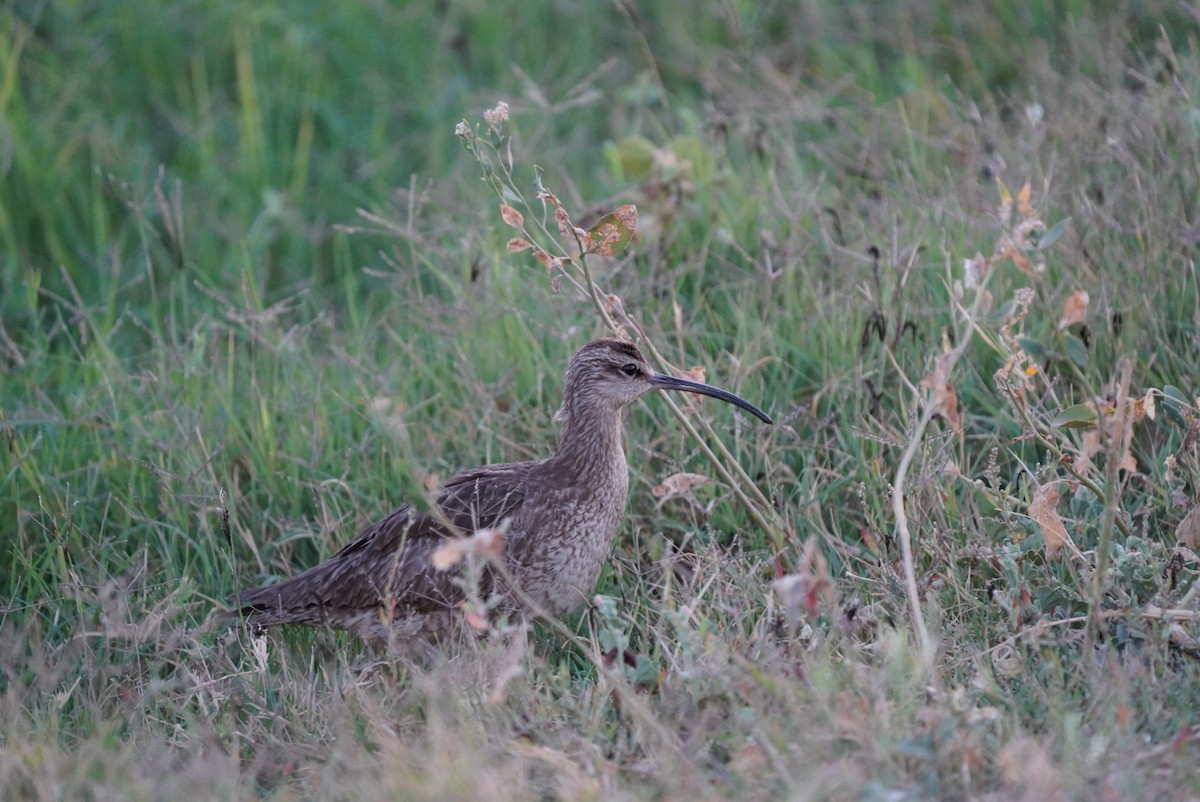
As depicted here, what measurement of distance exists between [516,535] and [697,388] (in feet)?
2.77

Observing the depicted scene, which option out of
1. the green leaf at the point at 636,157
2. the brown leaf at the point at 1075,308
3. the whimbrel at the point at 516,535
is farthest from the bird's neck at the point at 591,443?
the green leaf at the point at 636,157

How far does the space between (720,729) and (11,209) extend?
19.4ft

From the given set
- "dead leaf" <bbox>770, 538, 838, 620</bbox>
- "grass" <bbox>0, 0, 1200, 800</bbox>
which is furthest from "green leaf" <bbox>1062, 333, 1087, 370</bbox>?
"dead leaf" <bbox>770, 538, 838, 620</bbox>

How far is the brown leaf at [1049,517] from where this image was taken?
4395 millimetres

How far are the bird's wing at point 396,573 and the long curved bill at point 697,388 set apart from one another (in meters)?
0.61

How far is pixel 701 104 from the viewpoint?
865cm

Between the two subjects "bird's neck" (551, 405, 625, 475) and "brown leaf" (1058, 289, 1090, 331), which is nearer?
"brown leaf" (1058, 289, 1090, 331)

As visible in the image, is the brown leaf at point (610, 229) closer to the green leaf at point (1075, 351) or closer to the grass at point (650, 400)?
the grass at point (650, 400)

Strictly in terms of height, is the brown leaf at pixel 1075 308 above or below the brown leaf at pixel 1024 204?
below

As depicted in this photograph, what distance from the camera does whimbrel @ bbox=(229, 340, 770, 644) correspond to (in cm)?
510

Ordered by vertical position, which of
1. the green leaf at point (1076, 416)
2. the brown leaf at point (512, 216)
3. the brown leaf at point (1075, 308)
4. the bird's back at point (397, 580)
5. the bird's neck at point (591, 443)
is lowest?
the bird's back at point (397, 580)

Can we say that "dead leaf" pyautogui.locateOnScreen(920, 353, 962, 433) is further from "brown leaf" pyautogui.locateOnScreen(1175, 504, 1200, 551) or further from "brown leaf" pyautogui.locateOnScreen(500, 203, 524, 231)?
"brown leaf" pyautogui.locateOnScreen(500, 203, 524, 231)

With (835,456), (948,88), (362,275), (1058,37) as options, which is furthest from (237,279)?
(1058,37)

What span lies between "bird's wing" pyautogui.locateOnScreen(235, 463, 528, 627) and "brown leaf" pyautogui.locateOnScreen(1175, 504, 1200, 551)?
7.36 feet
